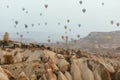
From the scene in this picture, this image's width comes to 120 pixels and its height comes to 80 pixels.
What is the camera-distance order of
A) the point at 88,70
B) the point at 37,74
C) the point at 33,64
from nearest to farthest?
the point at 37,74 < the point at 33,64 < the point at 88,70

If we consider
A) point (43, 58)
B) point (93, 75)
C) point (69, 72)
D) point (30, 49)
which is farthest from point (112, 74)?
point (30, 49)

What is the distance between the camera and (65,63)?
39062 mm

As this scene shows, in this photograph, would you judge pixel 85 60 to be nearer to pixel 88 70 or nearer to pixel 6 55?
pixel 88 70

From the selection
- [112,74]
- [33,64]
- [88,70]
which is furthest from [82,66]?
[33,64]

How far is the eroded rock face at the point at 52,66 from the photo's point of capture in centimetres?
3525

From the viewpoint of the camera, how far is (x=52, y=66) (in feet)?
120

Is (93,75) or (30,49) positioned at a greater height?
(30,49)

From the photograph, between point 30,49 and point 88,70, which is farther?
point 30,49

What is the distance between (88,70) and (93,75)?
0.86 metres

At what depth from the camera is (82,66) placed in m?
39.6

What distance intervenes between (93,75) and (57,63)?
4434 millimetres

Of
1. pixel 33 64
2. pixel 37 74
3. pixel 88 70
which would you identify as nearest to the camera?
pixel 37 74

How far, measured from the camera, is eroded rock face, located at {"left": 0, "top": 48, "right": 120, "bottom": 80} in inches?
1388

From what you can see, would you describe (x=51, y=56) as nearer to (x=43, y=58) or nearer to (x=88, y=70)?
(x=43, y=58)
